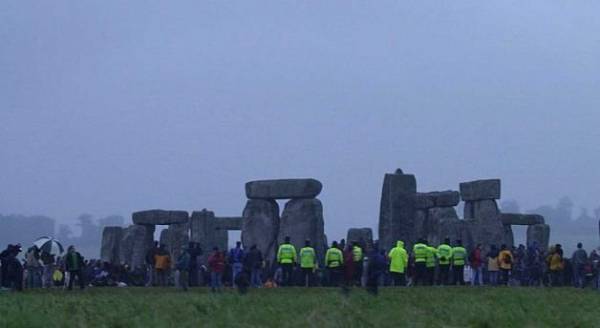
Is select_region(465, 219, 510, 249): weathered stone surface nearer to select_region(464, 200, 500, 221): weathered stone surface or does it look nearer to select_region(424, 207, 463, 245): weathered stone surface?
select_region(464, 200, 500, 221): weathered stone surface

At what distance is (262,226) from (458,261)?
8247 millimetres

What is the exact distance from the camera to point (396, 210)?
3984 cm

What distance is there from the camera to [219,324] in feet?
56.0

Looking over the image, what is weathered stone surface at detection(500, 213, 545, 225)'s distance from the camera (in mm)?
48344

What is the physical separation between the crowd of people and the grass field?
822cm

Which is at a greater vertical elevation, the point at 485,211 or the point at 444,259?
the point at 485,211

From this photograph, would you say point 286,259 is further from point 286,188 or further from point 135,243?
point 135,243

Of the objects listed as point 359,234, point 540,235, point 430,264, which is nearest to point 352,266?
point 430,264

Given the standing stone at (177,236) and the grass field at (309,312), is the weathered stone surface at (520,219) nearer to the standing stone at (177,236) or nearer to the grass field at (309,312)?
the standing stone at (177,236)

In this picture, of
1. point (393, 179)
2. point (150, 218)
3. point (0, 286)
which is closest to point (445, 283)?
point (393, 179)

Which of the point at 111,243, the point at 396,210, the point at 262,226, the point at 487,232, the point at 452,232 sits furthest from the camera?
the point at 111,243

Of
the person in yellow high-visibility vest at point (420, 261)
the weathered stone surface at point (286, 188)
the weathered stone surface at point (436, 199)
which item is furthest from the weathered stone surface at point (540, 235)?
the person in yellow high-visibility vest at point (420, 261)

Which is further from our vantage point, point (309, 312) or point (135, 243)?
point (135, 243)

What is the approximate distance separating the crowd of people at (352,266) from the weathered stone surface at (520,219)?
30.0 ft
